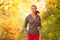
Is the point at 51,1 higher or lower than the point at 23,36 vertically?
higher

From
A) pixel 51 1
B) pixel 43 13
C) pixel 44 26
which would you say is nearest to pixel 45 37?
pixel 44 26

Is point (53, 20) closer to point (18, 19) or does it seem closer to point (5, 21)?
point (18, 19)

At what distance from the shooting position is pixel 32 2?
179 inches

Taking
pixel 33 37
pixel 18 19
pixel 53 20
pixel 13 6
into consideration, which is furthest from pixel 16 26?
pixel 33 37

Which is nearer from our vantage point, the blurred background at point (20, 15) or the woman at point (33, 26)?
the woman at point (33, 26)

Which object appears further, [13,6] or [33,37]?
[13,6]

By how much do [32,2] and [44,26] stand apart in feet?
2.11

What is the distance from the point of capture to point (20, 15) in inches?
181

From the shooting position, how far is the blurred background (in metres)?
4.56

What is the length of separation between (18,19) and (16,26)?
0.18 meters

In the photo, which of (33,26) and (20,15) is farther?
(20,15)

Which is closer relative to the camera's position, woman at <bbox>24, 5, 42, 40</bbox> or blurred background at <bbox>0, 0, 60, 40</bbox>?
woman at <bbox>24, 5, 42, 40</bbox>

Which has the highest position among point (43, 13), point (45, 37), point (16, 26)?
point (43, 13)

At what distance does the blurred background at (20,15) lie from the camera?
15.0 feet
